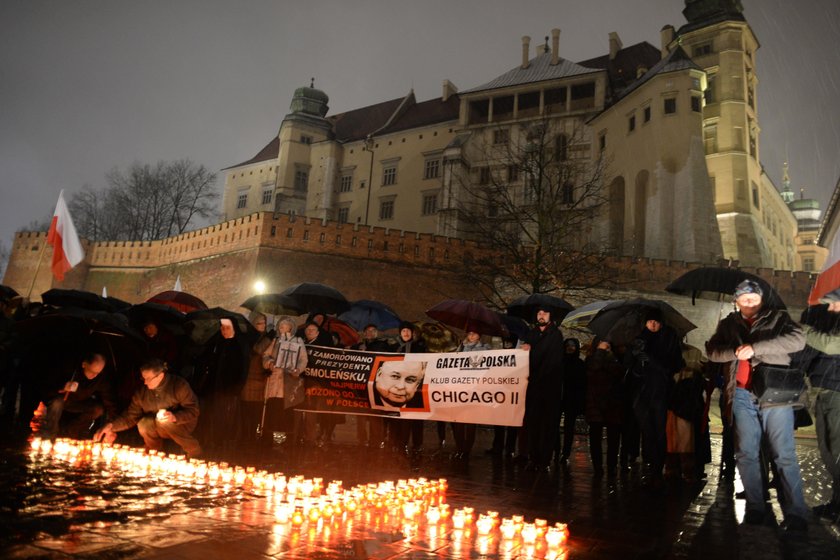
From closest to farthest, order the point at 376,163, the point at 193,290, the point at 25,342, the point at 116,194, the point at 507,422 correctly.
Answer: the point at 507,422, the point at 25,342, the point at 193,290, the point at 116,194, the point at 376,163

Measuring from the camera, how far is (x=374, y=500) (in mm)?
4863

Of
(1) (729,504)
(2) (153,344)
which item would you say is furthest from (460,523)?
(2) (153,344)

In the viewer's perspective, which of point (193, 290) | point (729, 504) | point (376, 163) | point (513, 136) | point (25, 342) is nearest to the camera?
point (729, 504)

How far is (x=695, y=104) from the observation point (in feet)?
121

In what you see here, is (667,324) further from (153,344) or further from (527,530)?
(153,344)

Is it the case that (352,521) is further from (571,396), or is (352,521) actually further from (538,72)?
(538,72)

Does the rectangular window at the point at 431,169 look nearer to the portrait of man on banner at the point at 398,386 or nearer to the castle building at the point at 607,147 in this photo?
the castle building at the point at 607,147

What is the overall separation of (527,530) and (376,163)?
50.8 meters

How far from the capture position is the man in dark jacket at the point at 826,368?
566 centimetres

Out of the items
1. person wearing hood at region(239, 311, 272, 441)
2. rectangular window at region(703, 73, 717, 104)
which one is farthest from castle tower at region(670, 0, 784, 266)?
person wearing hood at region(239, 311, 272, 441)

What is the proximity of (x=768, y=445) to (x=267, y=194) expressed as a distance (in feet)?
188

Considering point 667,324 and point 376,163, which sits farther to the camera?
point 376,163

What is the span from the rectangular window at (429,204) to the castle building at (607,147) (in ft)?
0.26

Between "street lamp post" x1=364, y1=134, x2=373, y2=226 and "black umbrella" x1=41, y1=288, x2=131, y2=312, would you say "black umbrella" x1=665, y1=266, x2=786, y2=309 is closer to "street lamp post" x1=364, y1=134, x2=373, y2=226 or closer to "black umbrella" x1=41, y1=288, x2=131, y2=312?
"black umbrella" x1=41, y1=288, x2=131, y2=312
